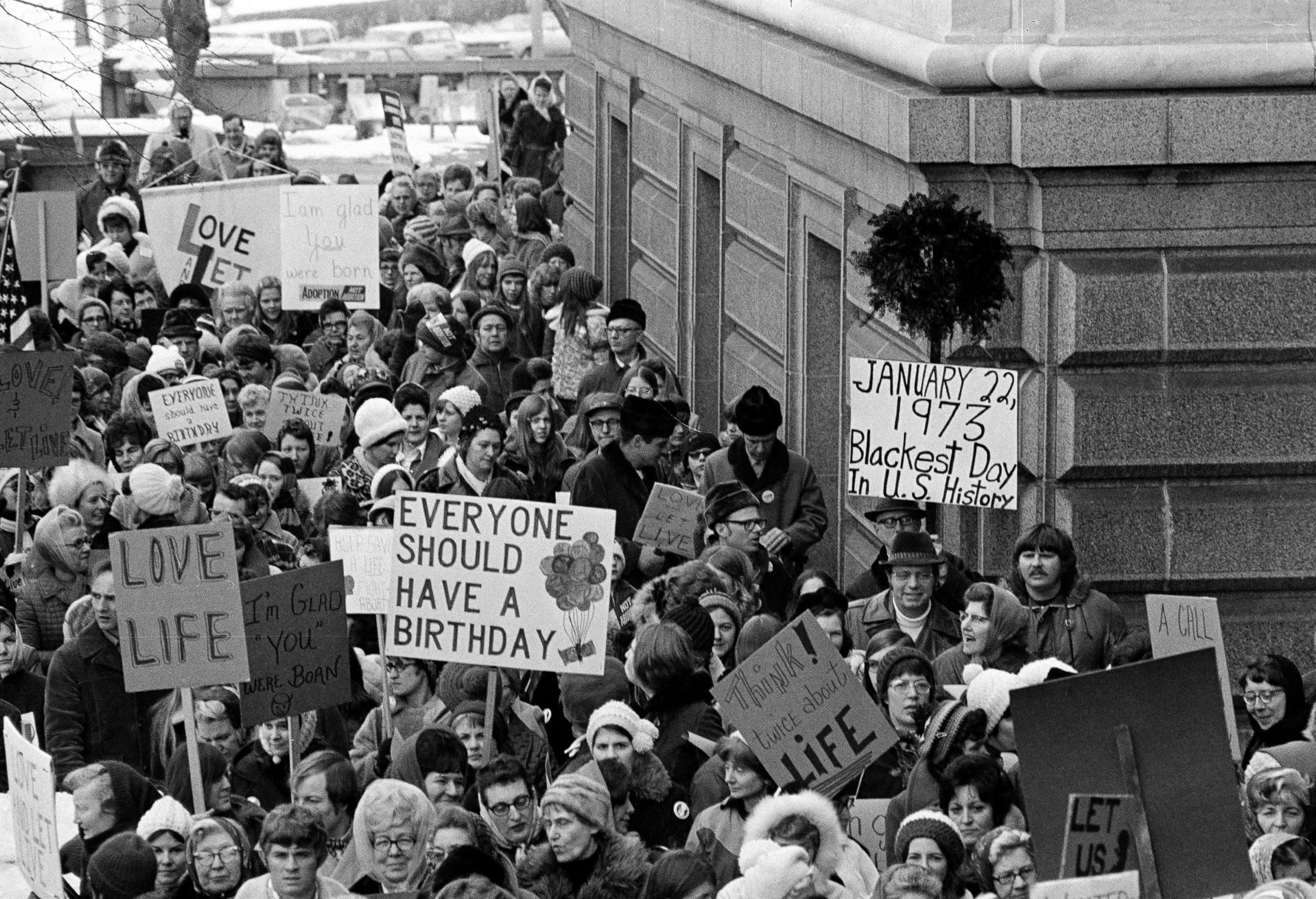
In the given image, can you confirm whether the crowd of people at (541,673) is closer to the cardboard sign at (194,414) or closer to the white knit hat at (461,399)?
the white knit hat at (461,399)

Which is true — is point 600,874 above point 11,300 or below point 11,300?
above

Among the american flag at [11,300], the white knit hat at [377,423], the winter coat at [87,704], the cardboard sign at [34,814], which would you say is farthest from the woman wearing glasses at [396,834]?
the american flag at [11,300]

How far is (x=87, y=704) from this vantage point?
10.0 metres

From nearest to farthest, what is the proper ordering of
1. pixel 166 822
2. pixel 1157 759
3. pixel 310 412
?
pixel 1157 759 → pixel 166 822 → pixel 310 412

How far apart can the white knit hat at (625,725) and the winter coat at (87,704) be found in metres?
2.15

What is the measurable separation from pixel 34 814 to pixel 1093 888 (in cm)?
309

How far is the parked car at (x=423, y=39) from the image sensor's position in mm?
45906

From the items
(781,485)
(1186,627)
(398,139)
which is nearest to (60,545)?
(781,485)

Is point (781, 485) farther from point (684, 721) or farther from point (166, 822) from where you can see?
point (166, 822)

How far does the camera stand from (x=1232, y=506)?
1216 centimetres

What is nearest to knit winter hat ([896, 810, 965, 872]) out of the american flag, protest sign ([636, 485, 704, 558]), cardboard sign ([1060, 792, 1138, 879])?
cardboard sign ([1060, 792, 1138, 879])

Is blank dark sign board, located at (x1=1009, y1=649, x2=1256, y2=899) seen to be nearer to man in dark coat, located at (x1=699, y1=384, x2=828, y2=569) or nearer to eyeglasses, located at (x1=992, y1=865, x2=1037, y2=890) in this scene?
eyeglasses, located at (x1=992, y1=865, x2=1037, y2=890)

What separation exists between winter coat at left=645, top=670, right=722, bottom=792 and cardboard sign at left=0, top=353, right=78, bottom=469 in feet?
15.6

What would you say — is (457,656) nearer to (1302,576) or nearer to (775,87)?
(1302,576)
